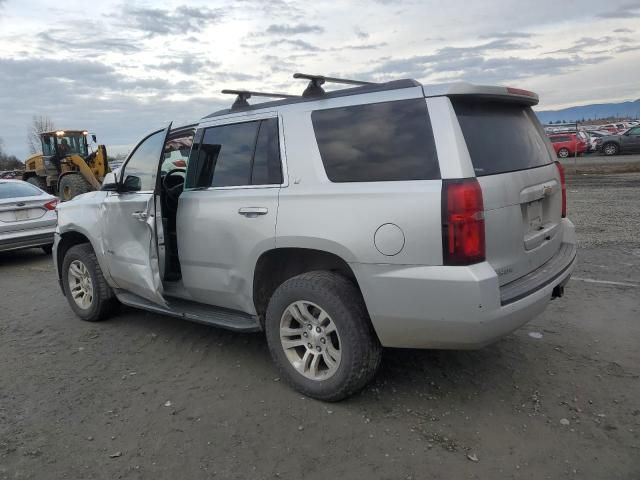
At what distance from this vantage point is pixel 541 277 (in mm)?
3398

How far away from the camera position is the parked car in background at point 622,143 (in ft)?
82.2

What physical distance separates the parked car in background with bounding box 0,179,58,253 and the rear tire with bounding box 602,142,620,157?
2548 centimetres

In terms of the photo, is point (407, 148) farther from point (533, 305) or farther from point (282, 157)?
point (533, 305)

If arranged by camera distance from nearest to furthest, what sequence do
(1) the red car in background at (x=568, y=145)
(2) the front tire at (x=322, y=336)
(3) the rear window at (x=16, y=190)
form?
1. (2) the front tire at (x=322, y=336)
2. (3) the rear window at (x=16, y=190)
3. (1) the red car in background at (x=568, y=145)

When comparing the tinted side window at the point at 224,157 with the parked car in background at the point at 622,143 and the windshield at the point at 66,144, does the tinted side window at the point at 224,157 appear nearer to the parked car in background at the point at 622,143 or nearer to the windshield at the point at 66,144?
the windshield at the point at 66,144

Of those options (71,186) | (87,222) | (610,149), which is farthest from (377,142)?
(610,149)

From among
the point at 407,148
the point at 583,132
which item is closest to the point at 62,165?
the point at 407,148

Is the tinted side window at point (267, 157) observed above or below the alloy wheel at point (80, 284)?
above

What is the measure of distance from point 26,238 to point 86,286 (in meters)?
4.19

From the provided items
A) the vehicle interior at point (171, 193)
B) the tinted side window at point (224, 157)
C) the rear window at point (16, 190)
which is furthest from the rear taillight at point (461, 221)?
the rear window at point (16, 190)

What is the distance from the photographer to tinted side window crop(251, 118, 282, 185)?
12.1ft

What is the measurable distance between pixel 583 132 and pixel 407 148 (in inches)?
1191

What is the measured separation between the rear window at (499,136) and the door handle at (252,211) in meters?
1.40

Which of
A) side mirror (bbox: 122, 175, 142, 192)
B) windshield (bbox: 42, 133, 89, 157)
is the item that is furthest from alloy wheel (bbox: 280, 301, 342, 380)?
windshield (bbox: 42, 133, 89, 157)
